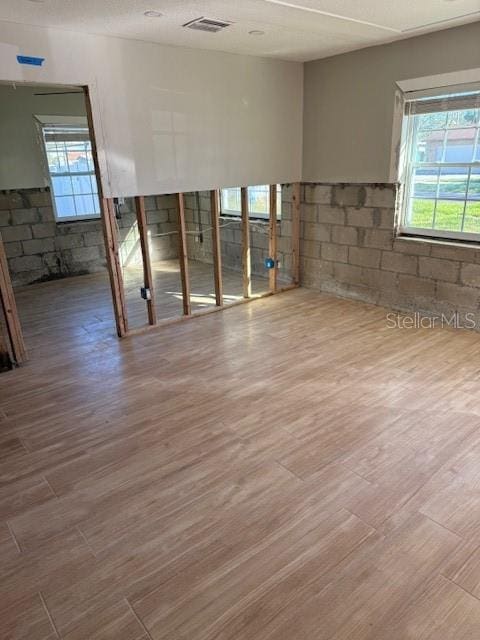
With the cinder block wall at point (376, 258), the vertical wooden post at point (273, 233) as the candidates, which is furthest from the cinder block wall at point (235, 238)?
the vertical wooden post at point (273, 233)

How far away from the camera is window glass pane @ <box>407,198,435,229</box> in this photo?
429 cm

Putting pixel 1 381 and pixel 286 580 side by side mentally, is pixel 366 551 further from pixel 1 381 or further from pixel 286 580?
pixel 1 381

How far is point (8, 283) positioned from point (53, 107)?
381 cm

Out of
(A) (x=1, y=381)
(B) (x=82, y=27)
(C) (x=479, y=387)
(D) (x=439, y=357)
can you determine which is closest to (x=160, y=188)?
(B) (x=82, y=27)

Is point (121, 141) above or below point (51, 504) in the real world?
above

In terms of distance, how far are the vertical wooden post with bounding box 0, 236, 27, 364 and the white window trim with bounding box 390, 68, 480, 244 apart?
366cm

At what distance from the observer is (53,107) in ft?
20.0

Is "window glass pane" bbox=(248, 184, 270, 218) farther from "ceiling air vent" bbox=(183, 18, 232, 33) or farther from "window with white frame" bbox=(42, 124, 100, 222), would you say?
"ceiling air vent" bbox=(183, 18, 232, 33)

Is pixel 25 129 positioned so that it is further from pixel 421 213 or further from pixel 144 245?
pixel 421 213

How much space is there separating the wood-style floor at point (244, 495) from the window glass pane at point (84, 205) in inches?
147

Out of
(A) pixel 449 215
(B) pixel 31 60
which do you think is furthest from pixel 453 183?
(B) pixel 31 60

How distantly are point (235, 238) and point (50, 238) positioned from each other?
2735 mm

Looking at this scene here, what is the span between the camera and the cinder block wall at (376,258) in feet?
13.6

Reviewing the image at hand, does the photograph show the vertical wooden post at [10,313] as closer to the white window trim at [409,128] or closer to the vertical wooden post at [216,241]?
the vertical wooden post at [216,241]
